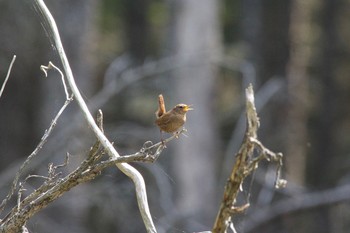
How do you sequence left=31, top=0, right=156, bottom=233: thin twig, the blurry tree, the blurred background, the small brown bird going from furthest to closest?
the blurry tree
the blurred background
the small brown bird
left=31, top=0, right=156, bottom=233: thin twig

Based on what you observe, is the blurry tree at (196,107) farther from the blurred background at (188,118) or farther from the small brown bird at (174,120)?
the small brown bird at (174,120)

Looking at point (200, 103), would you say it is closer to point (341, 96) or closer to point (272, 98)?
point (272, 98)

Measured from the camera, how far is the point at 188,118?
10.8m

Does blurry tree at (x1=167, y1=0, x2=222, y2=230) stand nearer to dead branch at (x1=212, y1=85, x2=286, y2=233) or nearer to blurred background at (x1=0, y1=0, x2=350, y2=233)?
blurred background at (x1=0, y1=0, x2=350, y2=233)

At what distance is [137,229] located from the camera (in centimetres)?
1017

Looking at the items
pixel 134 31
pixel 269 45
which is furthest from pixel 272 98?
pixel 134 31

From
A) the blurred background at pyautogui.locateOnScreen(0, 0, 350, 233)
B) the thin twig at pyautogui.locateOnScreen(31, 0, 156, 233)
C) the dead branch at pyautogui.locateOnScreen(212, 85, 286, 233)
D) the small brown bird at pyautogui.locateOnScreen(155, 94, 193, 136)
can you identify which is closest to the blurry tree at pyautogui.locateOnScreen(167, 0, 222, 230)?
the blurred background at pyautogui.locateOnScreen(0, 0, 350, 233)

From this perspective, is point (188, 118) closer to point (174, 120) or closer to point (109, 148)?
point (174, 120)

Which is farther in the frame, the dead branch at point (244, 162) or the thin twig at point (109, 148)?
the thin twig at point (109, 148)

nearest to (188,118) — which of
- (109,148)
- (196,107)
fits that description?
(196,107)

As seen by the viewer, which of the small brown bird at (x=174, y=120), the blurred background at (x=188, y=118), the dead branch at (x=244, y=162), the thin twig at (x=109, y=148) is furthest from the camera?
the blurred background at (x=188, y=118)

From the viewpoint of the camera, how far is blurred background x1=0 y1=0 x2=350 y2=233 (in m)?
9.26

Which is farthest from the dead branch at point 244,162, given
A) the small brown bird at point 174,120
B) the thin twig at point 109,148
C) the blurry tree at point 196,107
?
the blurry tree at point 196,107

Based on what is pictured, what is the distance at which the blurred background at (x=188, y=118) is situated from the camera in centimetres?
926
